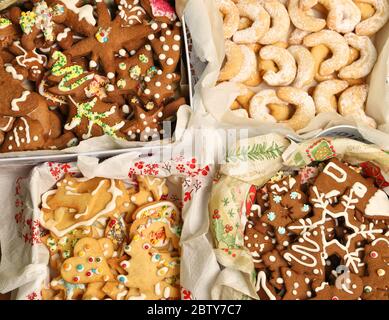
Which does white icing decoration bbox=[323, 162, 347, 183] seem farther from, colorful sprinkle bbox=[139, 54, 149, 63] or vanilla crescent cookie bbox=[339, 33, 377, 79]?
colorful sprinkle bbox=[139, 54, 149, 63]

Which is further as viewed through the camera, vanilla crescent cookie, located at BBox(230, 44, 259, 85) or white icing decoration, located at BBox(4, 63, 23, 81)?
vanilla crescent cookie, located at BBox(230, 44, 259, 85)

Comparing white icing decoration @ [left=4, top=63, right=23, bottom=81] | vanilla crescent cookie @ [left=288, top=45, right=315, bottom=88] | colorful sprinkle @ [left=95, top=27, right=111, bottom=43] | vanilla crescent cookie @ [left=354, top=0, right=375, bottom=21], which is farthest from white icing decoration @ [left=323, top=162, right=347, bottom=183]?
white icing decoration @ [left=4, top=63, right=23, bottom=81]

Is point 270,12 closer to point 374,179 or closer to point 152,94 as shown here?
point 152,94

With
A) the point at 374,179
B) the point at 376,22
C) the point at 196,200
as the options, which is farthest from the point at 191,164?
the point at 376,22

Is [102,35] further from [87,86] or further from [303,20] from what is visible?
[303,20]

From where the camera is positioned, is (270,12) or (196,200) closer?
(196,200)

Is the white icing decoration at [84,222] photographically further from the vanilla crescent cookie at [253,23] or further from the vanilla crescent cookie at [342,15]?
the vanilla crescent cookie at [342,15]
